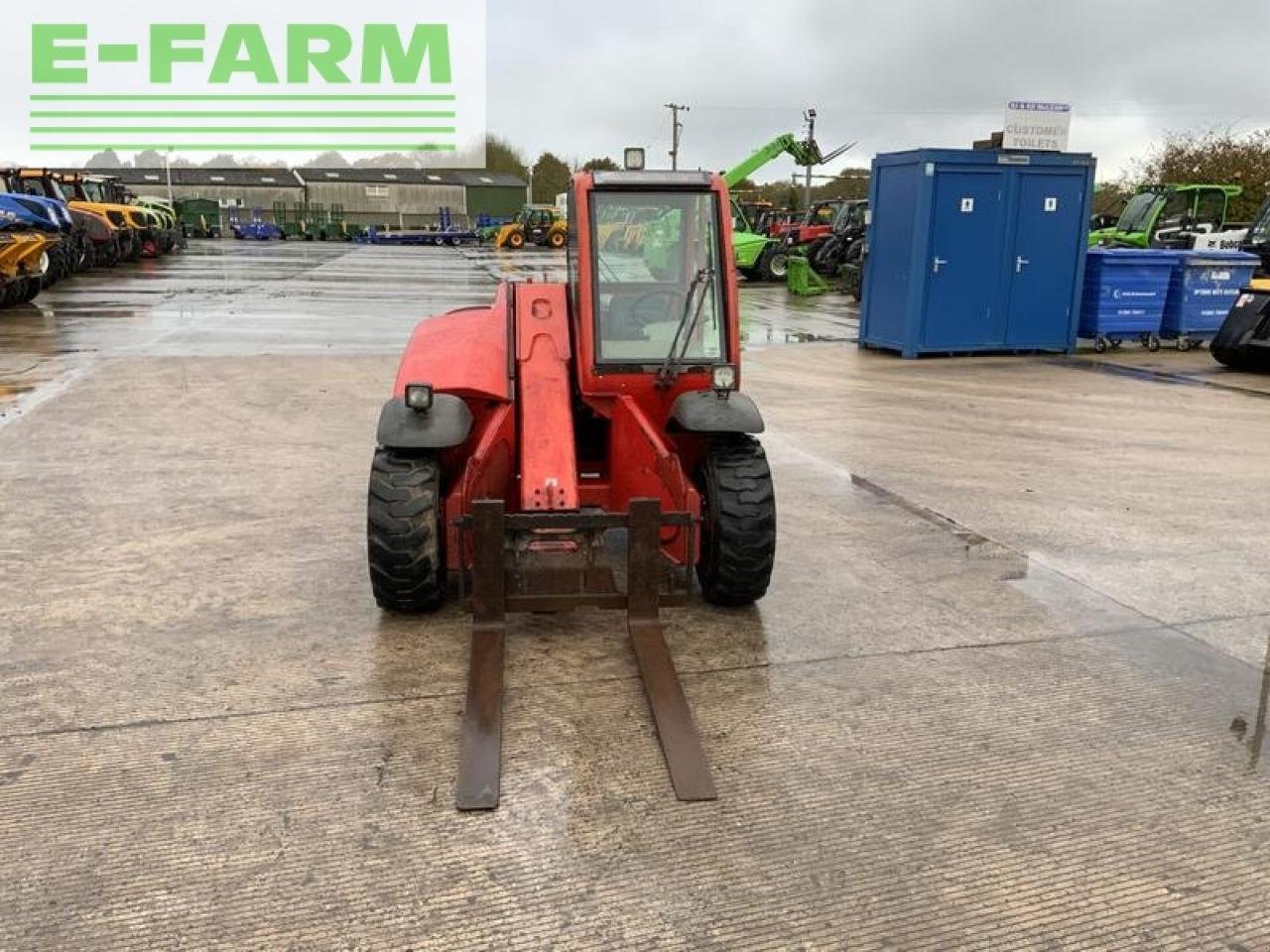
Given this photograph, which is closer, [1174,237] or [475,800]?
[475,800]

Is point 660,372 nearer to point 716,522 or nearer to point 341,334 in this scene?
point 716,522

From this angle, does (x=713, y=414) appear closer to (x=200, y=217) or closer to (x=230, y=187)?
(x=200, y=217)

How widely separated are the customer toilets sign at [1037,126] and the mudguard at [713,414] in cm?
1002

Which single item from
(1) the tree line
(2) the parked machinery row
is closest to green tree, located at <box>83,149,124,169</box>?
(1) the tree line

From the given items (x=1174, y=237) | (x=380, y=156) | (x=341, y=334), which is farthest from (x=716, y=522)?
(x=380, y=156)

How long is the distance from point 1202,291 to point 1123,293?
1.20 metres

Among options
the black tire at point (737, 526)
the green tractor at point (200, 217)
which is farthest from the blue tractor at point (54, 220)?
the green tractor at point (200, 217)

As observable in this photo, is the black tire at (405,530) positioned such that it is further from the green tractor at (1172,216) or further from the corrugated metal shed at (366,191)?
the corrugated metal shed at (366,191)

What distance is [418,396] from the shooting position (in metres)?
4.19

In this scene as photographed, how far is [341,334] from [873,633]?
458 inches

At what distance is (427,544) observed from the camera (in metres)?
4.17

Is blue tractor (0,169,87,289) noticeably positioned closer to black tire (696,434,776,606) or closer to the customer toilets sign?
the customer toilets sign

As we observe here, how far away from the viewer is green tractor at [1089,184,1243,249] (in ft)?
61.8

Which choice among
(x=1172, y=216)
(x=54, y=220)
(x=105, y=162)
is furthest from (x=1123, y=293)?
(x=105, y=162)
